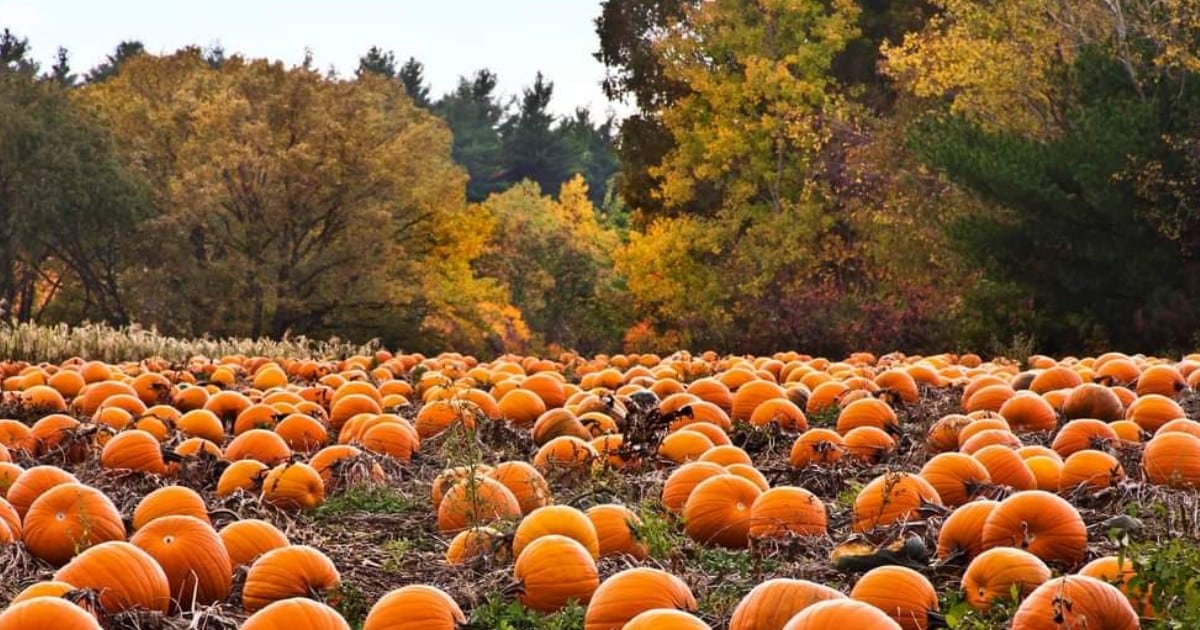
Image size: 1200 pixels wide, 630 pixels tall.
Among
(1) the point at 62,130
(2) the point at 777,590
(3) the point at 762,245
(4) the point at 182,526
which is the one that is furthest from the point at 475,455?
(1) the point at 62,130

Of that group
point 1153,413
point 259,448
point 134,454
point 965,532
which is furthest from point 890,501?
point 134,454

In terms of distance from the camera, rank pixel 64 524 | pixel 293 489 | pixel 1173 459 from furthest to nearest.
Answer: pixel 293 489 → pixel 1173 459 → pixel 64 524

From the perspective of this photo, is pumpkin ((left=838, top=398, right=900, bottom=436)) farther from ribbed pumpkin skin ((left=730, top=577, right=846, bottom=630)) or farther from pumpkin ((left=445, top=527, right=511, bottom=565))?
ribbed pumpkin skin ((left=730, top=577, right=846, bottom=630))

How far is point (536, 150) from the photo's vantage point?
7581 centimetres

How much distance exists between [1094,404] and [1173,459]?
1.56 metres

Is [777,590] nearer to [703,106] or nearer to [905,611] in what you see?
[905,611]

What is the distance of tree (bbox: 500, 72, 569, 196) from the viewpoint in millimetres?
75812

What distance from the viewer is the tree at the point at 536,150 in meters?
75.8

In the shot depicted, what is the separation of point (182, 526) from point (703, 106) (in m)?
→ 32.8

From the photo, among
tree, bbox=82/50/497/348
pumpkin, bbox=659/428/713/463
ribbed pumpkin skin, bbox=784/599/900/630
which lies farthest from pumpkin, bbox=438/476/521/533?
tree, bbox=82/50/497/348

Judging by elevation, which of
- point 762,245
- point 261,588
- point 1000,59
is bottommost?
point 261,588

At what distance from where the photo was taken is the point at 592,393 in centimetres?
775

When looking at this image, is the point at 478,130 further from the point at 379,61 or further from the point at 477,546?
the point at 477,546

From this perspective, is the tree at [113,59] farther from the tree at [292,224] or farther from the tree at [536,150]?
the tree at [292,224]
